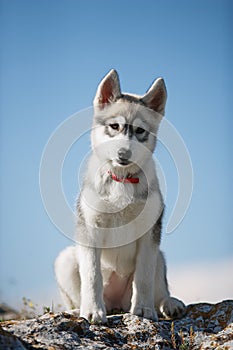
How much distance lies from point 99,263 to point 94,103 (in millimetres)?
1862

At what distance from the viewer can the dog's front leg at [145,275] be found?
18.3 feet

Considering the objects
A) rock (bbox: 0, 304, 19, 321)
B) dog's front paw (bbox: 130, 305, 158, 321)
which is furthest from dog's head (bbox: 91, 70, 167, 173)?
rock (bbox: 0, 304, 19, 321)

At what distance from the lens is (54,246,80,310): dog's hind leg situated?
6344 millimetres

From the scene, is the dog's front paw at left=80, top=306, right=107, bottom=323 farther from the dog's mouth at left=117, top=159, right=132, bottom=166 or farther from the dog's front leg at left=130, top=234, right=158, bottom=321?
the dog's mouth at left=117, top=159, right=132, bottom=166

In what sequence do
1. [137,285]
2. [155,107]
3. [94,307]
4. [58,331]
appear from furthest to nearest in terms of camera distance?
[155,107], [137,285], [94,307], [58,331]

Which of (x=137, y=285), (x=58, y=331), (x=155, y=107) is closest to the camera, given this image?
(x=58, y=331)

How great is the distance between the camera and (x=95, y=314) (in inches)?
205

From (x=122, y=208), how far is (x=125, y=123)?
90 cm

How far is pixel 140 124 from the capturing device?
5.62 metres

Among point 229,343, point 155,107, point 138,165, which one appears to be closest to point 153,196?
point 138,165

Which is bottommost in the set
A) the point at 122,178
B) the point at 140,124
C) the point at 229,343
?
the point at 229,343

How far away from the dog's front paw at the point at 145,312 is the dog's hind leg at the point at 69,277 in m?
1.07

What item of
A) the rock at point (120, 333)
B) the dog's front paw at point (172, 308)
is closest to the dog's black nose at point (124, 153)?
the rock at point (120, 333)

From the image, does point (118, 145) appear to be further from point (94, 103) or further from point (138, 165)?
point (94, 103)
